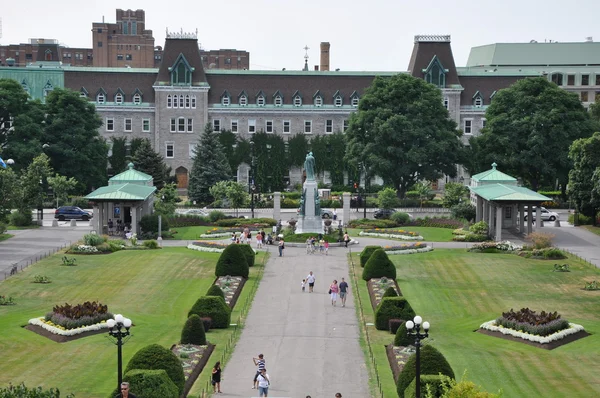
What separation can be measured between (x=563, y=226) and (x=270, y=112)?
47662 millimetres

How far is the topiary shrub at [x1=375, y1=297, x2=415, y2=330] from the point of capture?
160 ft

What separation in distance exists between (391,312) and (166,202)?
48997 millimetres

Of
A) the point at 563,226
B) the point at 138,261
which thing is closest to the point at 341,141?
the point at 563,226

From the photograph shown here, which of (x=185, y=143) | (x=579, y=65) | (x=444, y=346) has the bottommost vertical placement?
(x=444, y=346)

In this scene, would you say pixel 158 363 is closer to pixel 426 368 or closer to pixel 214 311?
pixel 426 368

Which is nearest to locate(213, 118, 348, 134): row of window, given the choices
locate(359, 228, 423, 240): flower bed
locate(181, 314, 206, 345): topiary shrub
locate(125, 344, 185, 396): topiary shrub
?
locate(359, 228, 423, 240): flower bed

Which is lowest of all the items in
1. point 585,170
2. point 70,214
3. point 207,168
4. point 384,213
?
point 70,214

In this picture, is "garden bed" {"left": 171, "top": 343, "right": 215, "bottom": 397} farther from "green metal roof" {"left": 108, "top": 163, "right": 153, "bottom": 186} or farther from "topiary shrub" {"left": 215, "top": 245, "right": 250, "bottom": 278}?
"green metal roof" {"left": 108, "top": 163, "right": 153, "bottom": 186}

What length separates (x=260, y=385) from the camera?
3666cm

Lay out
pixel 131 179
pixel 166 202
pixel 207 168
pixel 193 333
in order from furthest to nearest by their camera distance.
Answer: pixel 207 168, pixel 166 202, pixel 131 179, pixel 193 333

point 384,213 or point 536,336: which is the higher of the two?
point 384,213

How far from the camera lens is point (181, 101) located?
12756 cm

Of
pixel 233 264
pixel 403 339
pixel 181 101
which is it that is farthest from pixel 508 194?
pixel 181 101

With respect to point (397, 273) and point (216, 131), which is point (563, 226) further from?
point (216, 131)
